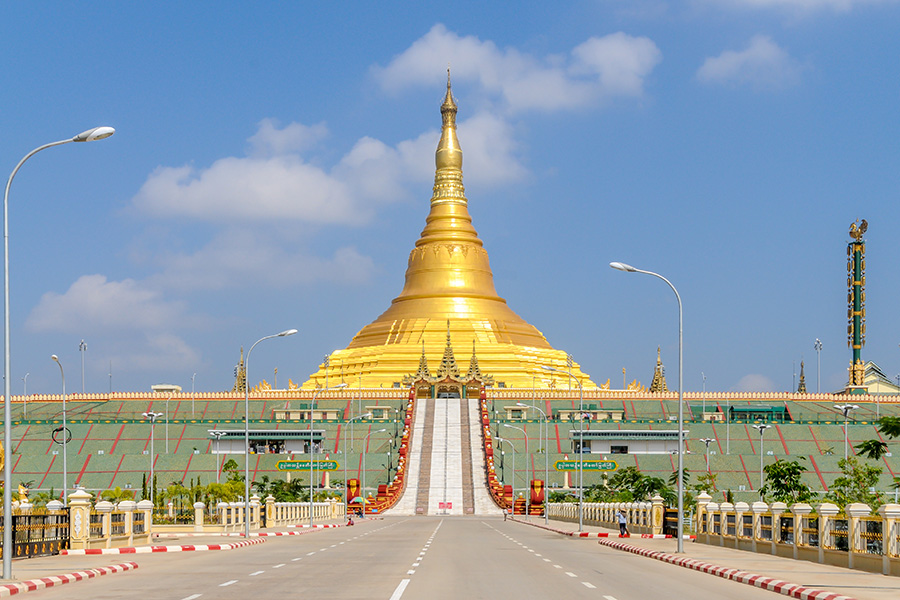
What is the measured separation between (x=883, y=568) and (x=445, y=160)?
10256cm

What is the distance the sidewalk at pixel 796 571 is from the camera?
22078 mm

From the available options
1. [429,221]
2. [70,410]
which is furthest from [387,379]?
[70,410]

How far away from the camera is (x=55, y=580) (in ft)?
75.4

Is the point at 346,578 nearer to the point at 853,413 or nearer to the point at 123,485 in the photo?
the point at 123,485

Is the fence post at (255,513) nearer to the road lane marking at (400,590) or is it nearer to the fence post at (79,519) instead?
the fence post at (79,519)

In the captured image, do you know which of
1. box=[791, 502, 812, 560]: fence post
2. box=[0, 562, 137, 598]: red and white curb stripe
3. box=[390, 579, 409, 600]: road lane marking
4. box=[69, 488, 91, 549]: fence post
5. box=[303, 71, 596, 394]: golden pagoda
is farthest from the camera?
box=[303, 71, 596, 394]: golden pagoda

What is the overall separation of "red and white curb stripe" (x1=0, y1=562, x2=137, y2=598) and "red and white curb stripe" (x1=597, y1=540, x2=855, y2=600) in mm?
12822

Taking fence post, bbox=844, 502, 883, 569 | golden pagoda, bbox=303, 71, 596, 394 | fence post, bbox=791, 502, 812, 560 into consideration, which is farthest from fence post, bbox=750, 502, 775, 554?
golden pagoda, bbox=303, 71, 596, 394

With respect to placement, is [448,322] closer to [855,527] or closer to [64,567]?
[855,527]

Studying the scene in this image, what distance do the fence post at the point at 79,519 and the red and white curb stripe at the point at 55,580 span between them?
6.47 meters

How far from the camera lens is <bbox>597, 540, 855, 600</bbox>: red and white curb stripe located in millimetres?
20703

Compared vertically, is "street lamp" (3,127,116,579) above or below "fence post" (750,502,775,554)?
above

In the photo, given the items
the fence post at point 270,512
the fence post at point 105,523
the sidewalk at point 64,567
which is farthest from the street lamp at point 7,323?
the fence post at point 270,512

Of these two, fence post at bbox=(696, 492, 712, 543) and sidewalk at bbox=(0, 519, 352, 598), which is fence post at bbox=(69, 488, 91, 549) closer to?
sidewalk at bbox=(0, 519, 352, 598)
